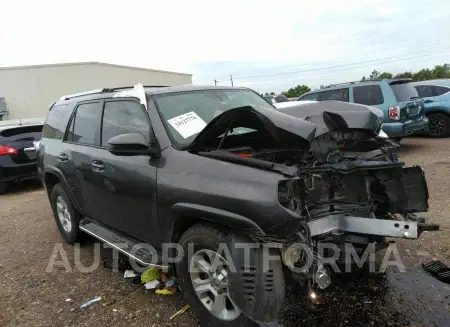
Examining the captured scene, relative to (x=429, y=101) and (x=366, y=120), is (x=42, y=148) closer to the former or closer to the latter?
(x=366, y=120)

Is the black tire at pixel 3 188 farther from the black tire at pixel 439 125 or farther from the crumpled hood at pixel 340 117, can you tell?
the black tire at pixel 439 125

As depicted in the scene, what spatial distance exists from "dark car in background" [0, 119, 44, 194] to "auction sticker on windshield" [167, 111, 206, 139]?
6.31 metres

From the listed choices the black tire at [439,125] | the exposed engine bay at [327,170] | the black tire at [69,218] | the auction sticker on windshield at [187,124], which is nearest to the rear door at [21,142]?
the black tire at [69,218]

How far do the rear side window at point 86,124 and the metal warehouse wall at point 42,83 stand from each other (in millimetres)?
19651

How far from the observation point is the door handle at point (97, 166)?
12.2 ft

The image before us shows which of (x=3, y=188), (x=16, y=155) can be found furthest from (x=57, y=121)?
(x=3, y=188)

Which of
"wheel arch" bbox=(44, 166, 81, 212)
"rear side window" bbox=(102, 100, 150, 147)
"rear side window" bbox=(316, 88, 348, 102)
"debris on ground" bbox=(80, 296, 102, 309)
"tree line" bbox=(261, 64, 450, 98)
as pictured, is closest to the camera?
"rear side window" bbox=(102, 100, 150, 147)

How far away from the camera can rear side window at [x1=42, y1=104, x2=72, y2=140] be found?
15.8 feet

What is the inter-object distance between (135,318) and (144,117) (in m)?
1.70

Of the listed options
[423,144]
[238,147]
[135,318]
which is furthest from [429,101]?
[135,318]

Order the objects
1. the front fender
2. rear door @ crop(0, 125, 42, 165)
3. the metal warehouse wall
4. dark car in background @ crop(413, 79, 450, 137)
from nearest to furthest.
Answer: the front fender
rear door @ crop(0, 125, 42, 165)
dark car in background @ crop(413, 79, 450, 137)
the metal warehouse wall

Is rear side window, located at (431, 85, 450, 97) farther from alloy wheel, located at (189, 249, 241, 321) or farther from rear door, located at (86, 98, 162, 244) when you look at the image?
alloy wheel, located at (189, 249, 241, 321)

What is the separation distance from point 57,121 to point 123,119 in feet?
6.05

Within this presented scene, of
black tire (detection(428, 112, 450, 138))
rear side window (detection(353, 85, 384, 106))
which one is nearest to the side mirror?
rear side window (detection(353, 85, 384, 106))
